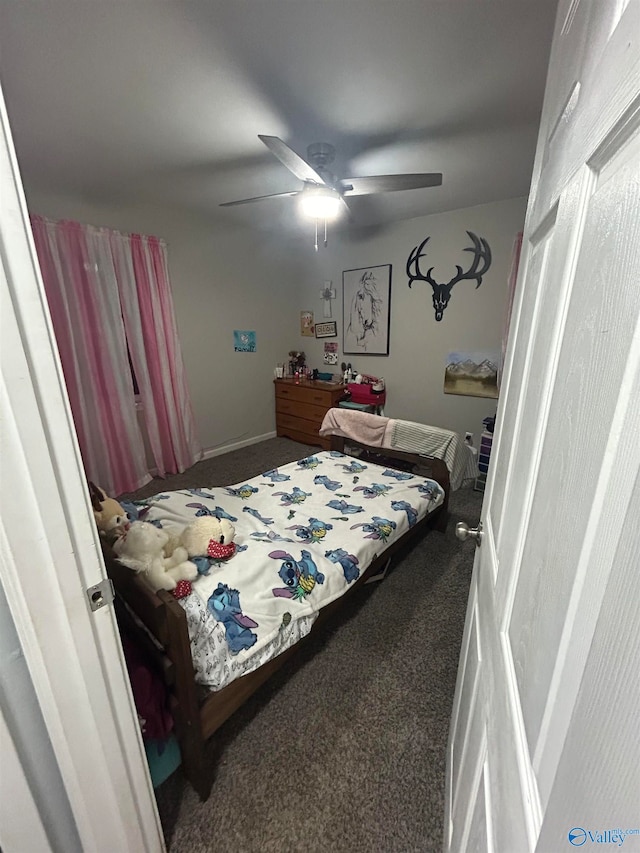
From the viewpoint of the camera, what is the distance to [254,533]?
5.49 ft

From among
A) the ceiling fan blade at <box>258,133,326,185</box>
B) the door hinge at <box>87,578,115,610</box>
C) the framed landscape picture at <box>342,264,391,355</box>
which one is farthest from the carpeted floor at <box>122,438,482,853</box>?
the framed landscape picture at <box>342,264,391,355</box>

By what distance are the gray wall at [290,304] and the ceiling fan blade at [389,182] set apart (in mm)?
1540

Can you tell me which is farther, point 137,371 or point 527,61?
point 137,371

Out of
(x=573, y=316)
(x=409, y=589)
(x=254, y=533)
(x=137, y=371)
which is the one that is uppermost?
(x=573, y=316)

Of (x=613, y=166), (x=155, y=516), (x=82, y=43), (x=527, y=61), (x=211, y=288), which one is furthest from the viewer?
(x=211, y=288)

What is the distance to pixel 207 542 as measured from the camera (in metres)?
1.33

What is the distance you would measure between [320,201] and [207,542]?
2.05 metres

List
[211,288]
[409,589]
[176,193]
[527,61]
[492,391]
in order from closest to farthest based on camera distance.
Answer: [527,61] → [409,589] → [176,193] → [492,391] → [211,288]

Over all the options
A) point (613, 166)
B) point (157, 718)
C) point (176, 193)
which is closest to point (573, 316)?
point (613, 166)

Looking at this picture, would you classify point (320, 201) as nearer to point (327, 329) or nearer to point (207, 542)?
point (207, 542)

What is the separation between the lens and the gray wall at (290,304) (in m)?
3.23

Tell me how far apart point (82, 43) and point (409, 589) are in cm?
287

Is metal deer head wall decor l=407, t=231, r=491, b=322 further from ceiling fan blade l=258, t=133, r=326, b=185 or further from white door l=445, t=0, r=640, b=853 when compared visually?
white door l=445, t=0, r=640, b=853

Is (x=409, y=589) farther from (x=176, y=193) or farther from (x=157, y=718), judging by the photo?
(x=176, y=193)
